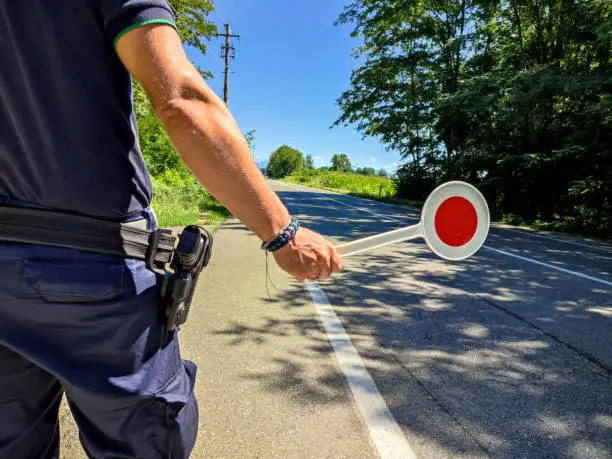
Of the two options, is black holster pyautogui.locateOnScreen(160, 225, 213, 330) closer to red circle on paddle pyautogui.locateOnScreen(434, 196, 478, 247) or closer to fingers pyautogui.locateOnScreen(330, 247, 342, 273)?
fingers pyautogui.locateOnScreen(330, 247, 342, 273)

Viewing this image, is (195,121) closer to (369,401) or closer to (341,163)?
(369,401)

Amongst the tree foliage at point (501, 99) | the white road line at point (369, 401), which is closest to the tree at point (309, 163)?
the tree foliage at point (501, 99)

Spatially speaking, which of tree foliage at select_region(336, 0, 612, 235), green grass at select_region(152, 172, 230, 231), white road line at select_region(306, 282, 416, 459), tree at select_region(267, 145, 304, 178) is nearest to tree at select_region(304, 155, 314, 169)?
tree at select_region(267, 145, 304, 178)

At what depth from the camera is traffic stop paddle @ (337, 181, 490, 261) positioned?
58.4 inches

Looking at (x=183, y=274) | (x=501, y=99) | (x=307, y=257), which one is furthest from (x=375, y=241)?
(x=501, y=99)

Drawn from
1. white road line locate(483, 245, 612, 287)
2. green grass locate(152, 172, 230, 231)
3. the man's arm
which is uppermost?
the man's arm

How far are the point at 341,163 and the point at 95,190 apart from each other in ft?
441

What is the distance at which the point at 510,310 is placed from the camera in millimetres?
4543

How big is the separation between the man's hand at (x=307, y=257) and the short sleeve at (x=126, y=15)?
629 millimetres

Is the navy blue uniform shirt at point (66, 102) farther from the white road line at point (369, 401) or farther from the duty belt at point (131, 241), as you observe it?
the white road line at point (369, 401)

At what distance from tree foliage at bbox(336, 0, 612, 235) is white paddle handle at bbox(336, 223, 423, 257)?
13.5 metres

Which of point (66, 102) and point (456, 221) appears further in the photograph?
point (456, 221)

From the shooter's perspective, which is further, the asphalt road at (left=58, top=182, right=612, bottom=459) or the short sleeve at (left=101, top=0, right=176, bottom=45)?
the asphalt road at (left=58, top=182, right=612, bottom=459)

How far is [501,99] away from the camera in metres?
16.6
